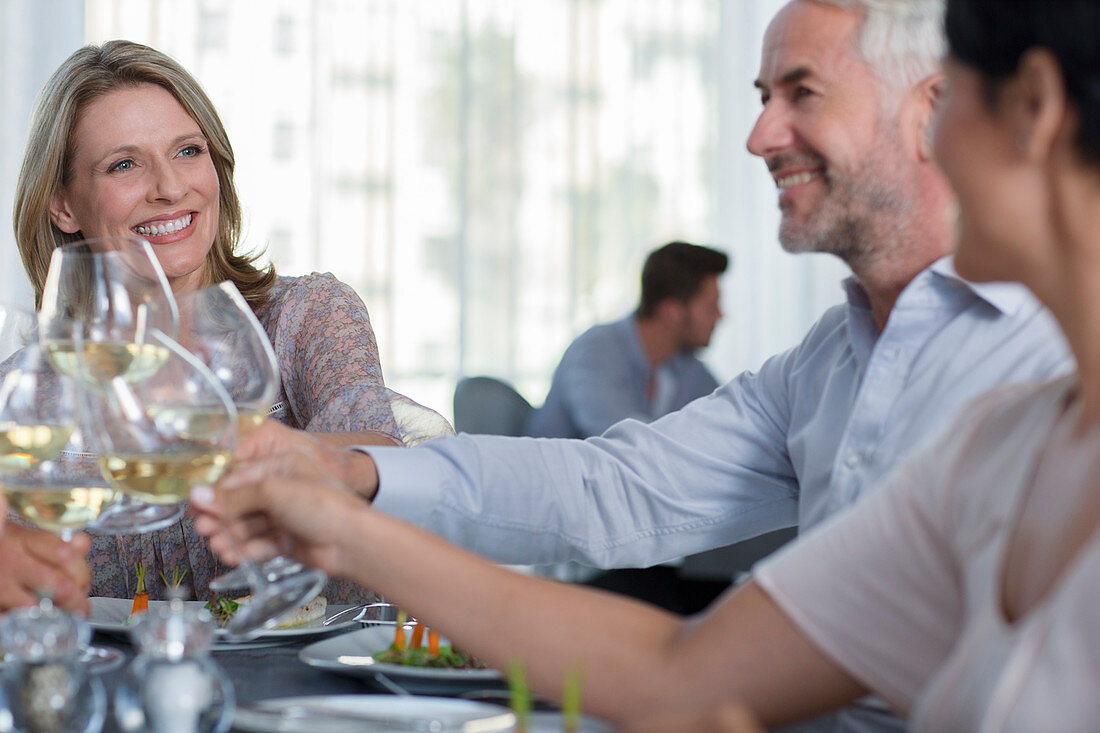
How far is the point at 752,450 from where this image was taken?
63.7 inches

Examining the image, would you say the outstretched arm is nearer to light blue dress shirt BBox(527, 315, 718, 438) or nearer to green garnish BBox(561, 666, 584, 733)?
green garnish BBox(561, 666, 584, 733)

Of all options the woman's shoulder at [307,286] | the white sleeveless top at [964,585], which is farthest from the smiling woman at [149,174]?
the white sleeveless top at [964,585]

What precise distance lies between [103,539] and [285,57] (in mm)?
3245

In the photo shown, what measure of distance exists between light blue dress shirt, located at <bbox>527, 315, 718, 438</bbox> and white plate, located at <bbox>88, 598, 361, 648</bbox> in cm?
284

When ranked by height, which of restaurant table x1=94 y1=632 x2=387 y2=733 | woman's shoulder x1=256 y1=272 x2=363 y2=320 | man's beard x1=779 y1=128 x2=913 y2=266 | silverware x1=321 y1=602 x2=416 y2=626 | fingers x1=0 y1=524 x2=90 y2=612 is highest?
man's beard x1=779 y1=128 x2=913 y2=266

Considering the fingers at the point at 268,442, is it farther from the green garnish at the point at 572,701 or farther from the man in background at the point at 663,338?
the man in background at the point at 663,338

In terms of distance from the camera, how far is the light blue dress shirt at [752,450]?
1.27m

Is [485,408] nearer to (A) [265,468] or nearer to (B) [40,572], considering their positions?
(B) [40,572]

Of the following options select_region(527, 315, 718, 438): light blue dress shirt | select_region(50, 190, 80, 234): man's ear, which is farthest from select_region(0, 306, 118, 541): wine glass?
select_region(527, 315, 718, 438): light blue dress shirt

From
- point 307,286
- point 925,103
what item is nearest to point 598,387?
point 307,286

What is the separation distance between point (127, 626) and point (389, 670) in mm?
369

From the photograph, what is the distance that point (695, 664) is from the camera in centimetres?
92

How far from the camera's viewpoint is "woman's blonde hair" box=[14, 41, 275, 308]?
208cm

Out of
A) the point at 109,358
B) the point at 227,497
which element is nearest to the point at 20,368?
the point at 109,358
